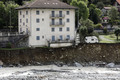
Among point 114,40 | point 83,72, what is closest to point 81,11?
point 114,40

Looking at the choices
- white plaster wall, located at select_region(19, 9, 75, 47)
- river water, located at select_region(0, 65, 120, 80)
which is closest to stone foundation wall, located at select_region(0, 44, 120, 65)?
river water, located at select_region(0, 65, 120, 80)

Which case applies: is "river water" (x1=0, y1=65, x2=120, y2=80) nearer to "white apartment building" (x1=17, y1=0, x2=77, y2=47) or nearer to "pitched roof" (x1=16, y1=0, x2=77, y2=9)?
"white apartment building" (x1=17, y1=0, x2=77, y2=47)

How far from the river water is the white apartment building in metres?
7.68

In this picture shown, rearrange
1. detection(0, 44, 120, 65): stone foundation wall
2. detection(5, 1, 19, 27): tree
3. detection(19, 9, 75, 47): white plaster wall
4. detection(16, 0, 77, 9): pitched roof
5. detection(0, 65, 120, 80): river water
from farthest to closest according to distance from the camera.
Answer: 1. detection(5, 1, 19, 27): tree
2. detection(19, 9, 75, 47): white plaster wall
3. detection(16, 0, 77, 9): pitched roof
4. detection(0, 44, 120, 65): stone foundation wall
5. detection(0, 65, 120, 80): river water

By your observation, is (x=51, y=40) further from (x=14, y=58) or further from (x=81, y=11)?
(x=81, y=11)

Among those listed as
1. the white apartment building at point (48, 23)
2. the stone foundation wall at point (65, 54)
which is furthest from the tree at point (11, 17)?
the stone foundation wall at point (65, 54)

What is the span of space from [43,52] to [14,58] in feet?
18.4

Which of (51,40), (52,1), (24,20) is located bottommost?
(51,40)

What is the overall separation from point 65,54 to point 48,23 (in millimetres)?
7432

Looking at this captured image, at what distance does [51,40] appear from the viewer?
2336 inches

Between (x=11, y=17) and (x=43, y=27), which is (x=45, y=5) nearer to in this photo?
(x=43, y=27)

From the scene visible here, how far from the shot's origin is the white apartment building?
58.2 meters

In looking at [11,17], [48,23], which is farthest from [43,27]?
[11,17]

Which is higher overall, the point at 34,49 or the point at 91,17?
the point at 91,17
